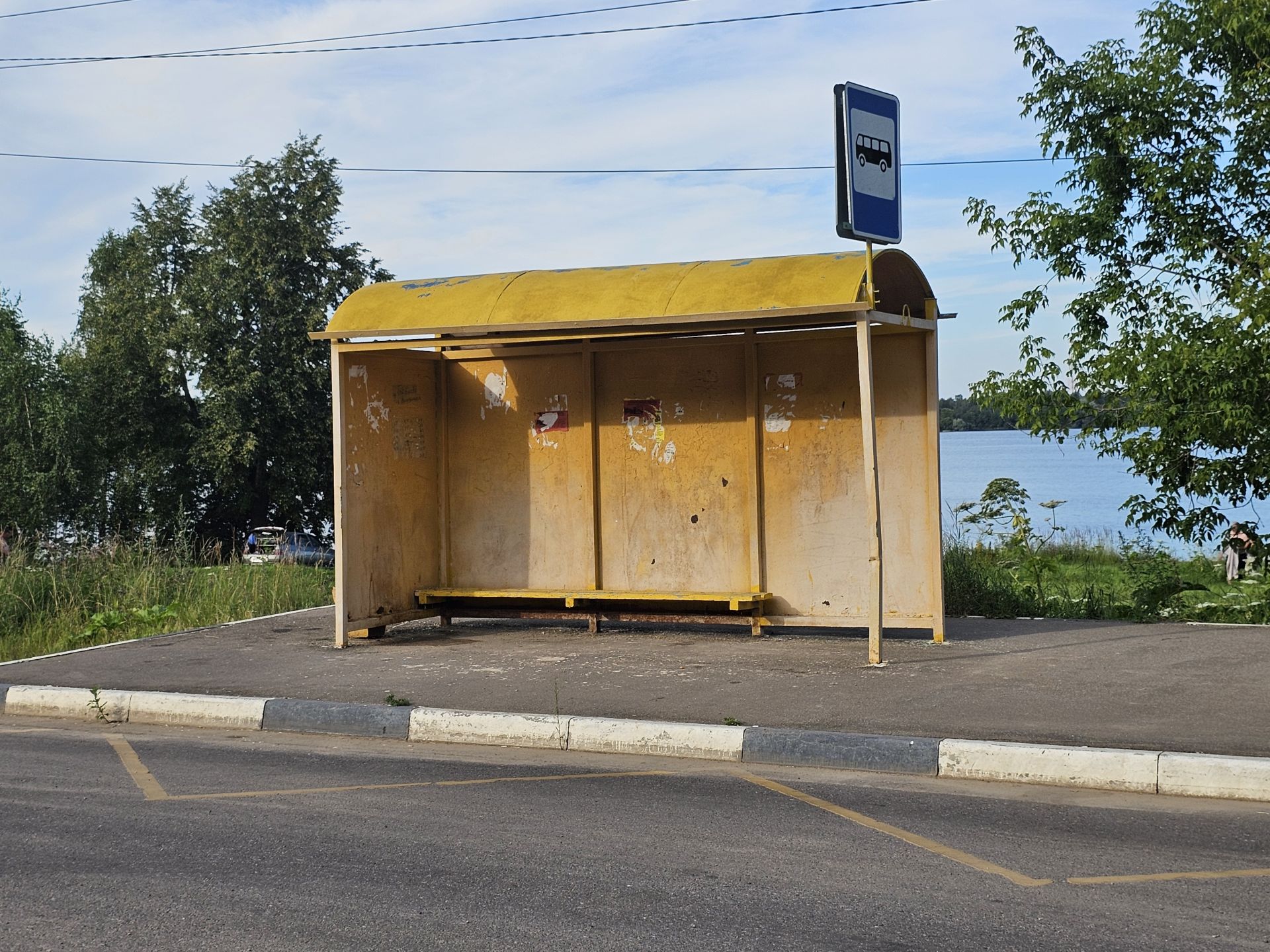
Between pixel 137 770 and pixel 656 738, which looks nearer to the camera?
pixel 137 770

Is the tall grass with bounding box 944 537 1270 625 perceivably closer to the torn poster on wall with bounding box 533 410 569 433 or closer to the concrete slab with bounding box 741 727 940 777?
the torn poster on wall with bounding box 533 410 569 433

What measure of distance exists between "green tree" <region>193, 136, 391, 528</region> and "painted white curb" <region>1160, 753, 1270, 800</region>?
33474 millimetres

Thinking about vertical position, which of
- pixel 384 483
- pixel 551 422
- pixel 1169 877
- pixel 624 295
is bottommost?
pixel 1169 877

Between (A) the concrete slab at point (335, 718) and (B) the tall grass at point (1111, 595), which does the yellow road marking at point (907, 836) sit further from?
(B) the tall grass at point (1111, 595)

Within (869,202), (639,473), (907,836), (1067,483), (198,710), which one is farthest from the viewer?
(1067,483)

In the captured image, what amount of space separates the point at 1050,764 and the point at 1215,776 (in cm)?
74

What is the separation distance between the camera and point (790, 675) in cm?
852

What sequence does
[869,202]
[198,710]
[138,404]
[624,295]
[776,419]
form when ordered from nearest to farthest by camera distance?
[198,710], [869,202], [624,295], [776,419], [138,404]

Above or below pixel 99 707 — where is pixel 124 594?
above

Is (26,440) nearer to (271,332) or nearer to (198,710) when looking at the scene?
(271,332)

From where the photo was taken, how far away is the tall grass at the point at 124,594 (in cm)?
1198

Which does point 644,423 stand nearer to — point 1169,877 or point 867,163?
point 867,163

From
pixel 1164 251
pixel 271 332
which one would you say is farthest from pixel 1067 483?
pixel 1164 251

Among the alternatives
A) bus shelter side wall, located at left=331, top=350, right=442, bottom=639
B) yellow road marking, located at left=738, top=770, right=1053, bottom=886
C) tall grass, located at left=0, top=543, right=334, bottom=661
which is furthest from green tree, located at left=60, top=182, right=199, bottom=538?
yellow road marking, located at left=738, top=770, right=1053, bottom=886
